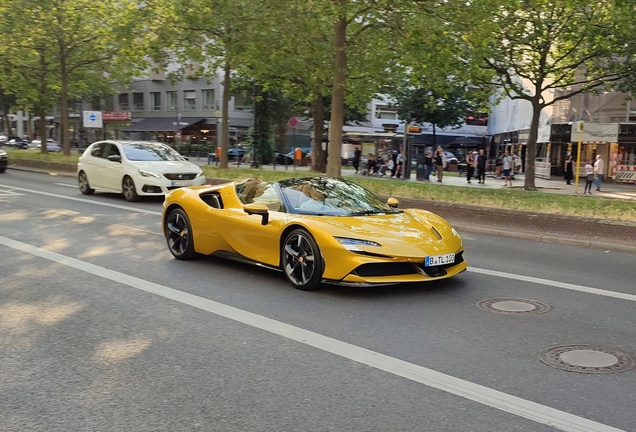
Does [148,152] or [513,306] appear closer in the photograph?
[513,306]

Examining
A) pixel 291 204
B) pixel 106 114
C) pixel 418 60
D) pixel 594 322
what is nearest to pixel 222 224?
pixel 291 204

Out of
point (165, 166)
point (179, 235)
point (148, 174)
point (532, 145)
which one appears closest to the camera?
point (179, 235)

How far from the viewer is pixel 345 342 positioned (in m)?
5.00

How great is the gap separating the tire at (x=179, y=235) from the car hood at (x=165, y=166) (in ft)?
25.8

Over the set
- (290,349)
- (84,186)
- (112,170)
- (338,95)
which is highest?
(338,95)

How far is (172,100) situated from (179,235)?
55.7m

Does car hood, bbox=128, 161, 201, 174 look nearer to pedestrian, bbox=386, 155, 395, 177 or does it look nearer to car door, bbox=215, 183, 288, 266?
car door, bbox=215, 183, 288, 266

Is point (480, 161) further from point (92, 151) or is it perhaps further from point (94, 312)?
point (94, 312)

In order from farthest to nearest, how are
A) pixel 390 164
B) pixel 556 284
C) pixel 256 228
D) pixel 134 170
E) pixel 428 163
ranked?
pixel 390 164, pixel 428 163, pixel 134 170, pixel 556 284, pixel 256 228

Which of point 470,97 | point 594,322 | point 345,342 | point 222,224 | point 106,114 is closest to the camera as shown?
point 345,342

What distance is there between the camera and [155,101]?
63.2 meters

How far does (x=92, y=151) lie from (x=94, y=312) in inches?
517

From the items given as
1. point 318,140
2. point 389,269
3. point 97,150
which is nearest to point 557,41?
point 318,140

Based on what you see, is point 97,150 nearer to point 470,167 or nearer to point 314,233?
point 314,233
